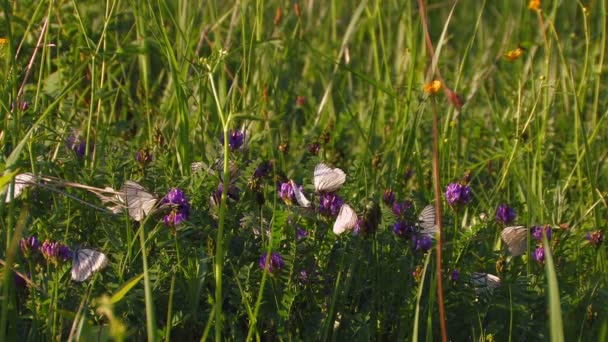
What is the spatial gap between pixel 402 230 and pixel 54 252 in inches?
27.5

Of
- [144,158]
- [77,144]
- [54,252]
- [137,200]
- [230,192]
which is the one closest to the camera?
[54,252]

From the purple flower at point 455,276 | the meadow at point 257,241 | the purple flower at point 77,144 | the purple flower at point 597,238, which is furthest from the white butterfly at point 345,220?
the purple flower at point 77,144

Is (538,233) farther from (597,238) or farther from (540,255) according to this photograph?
(597,238)

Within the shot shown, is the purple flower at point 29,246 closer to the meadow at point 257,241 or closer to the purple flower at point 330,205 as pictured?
the meadow at point 257,241

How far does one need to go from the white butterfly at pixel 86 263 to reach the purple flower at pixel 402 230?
1.95ft

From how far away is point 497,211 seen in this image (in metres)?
2.24

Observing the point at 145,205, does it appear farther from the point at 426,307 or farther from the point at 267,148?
the point at 267,148

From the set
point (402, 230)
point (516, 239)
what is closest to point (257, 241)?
point (402, 230)

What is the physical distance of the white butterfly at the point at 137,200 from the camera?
195 cm

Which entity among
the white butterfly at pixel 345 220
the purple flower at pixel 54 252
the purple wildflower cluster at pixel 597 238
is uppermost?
the white butterfly at pixel 345 220

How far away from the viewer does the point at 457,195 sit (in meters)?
2.11

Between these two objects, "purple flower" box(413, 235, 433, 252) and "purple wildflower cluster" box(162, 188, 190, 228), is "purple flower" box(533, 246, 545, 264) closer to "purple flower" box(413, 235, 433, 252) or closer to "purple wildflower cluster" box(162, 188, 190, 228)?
"purple flower" box(413, 235, 433, 252)

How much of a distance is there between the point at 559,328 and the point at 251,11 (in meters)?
2.18

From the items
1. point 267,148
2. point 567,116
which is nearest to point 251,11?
point 267,148
